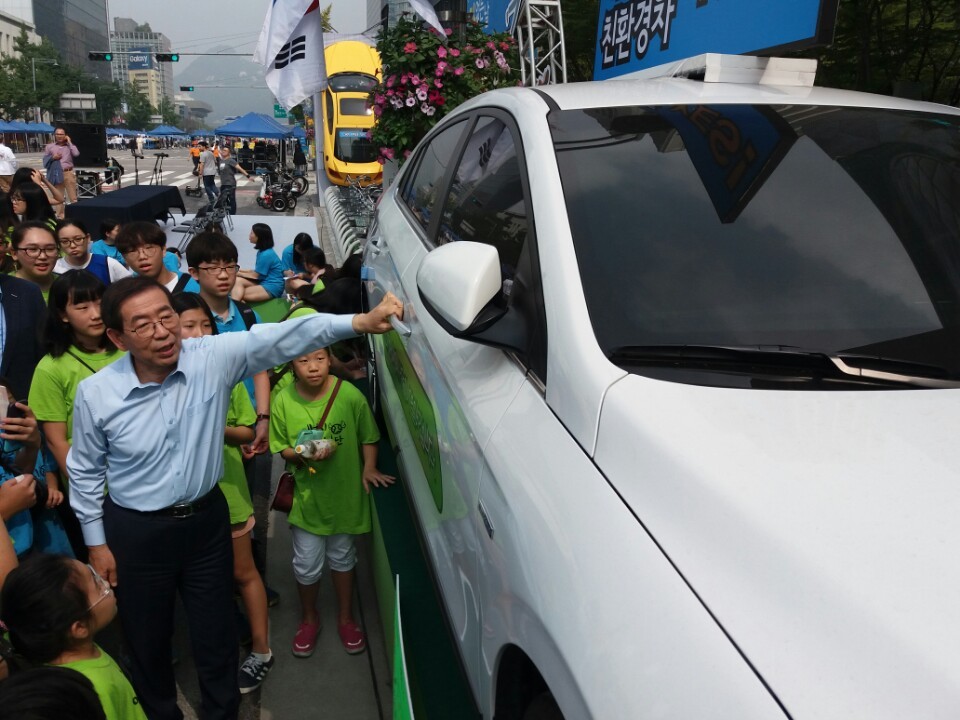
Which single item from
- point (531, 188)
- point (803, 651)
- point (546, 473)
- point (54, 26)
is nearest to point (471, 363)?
point (531, 188)

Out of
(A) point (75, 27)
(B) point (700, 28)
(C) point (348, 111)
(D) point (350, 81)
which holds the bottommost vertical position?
(B) point (700, 28)

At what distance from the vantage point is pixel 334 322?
2488 millimetres

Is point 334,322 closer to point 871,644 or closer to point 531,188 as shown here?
point 531,188

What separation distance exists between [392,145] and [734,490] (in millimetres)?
6413

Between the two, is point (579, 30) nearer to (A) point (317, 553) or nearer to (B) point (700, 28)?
(B) point (700, 28)

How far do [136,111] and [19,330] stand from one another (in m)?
142

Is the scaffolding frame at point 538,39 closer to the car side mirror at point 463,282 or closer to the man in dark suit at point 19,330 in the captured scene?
the man in dark suit at point 19,330

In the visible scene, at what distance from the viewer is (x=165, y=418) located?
254 cm

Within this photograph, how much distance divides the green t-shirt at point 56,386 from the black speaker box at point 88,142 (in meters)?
24.7

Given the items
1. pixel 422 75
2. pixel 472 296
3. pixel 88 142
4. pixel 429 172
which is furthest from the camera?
pixel 88 142

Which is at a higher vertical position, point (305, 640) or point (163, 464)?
point (163, 464)

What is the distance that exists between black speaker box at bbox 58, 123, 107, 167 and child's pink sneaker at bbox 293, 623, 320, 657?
25201 mm

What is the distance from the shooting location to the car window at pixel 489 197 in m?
2.11

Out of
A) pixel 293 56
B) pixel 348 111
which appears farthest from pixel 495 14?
pixel 348 111
